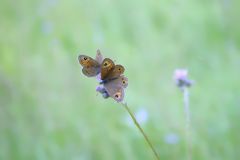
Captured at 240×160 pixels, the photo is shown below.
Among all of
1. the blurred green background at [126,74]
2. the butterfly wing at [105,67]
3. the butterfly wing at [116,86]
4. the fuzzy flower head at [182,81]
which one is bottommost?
the butterfly wing at [116,86]

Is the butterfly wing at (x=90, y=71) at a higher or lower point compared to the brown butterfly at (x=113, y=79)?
higher

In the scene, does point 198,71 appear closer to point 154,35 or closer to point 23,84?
point 154,35

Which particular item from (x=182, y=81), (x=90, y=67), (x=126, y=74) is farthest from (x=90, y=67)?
(x=126, y=74)

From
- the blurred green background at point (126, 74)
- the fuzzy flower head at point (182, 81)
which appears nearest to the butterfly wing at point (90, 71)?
the fuzzy flower head at point (182, 81)

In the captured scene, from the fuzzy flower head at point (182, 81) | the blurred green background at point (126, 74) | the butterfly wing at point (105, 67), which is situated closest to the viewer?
the butterfly wing at point (105, 67)

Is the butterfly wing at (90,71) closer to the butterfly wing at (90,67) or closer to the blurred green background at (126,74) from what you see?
the butterfly wing at (90,67)

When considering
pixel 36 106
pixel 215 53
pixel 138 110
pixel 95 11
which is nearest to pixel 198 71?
pixel 215 53
